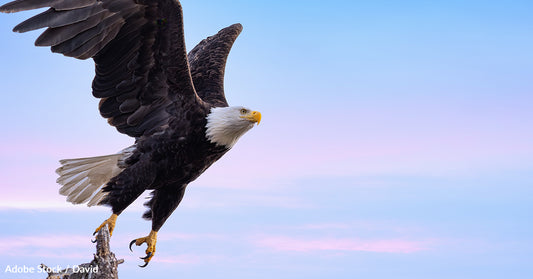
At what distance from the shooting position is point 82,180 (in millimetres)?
6918

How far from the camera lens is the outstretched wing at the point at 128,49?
235 inches

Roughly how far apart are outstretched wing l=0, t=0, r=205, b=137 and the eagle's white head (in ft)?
0.89

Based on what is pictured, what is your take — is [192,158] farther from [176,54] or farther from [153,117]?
[176,54]

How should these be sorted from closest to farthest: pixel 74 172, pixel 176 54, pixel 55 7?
pixel 55 7 → pixel 176 54 → pixel 74 172

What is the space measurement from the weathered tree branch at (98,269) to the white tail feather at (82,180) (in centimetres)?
93

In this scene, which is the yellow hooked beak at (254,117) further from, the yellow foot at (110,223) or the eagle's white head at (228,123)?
the yellow foot at (110,223)

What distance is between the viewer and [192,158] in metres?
6.51

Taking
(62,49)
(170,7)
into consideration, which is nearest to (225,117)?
(170,7)

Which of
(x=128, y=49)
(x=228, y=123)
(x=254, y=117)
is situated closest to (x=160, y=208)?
(x=228, y=123)

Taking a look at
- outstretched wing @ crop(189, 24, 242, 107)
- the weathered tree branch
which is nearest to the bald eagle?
the weathered tree branch

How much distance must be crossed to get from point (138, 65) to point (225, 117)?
1.05 meters

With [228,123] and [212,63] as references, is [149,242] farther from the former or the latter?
[212,63]

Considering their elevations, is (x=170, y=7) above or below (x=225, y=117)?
above

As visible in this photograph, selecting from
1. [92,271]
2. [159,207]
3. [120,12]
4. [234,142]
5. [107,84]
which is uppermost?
[120,12]
